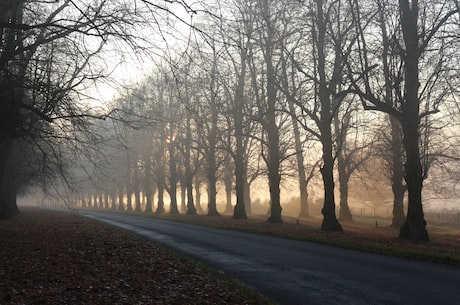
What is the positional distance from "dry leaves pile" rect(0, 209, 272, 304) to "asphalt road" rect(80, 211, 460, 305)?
1.02 metres

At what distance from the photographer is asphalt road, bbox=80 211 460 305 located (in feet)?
25.8

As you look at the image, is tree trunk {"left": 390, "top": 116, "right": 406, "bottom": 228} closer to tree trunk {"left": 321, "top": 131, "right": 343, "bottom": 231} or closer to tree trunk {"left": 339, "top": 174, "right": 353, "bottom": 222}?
tree trunk {"left": 321, "top": 131, "right": 343, "bottom": 231}

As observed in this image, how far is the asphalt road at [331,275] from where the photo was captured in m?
7.86

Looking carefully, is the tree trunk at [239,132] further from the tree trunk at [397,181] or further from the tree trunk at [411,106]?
the tree trunk at [411,106]

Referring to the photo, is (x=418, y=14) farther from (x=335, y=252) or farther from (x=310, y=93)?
(x=335, y=252)

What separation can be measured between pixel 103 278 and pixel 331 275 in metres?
5.13

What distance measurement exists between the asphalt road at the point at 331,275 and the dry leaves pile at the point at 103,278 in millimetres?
1019

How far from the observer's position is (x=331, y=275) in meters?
10.0

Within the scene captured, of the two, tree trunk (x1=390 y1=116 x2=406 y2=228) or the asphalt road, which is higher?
tree trunk (x1=390 y1=116 x2=406 y2=228)

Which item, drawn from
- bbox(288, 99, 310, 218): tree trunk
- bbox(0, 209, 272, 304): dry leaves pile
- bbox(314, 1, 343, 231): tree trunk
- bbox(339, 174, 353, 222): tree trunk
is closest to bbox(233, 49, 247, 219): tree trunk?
bbox(288, 99, 310, 218): tree trunk

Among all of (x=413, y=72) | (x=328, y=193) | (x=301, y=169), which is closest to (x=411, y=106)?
(x=413, y=72)

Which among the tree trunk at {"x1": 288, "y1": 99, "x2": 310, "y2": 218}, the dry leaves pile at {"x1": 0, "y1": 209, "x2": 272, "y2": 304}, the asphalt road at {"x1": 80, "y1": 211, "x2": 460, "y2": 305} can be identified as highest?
the tree trunk at {"x1": 288, "y1": 99, "x2": 310, "y2": 218}

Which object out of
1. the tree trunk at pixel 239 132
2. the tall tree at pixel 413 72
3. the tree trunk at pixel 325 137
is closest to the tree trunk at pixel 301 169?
the tree trunk at pixel 239 132

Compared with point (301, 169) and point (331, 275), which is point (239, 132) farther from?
point (331, 275)
